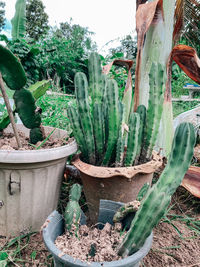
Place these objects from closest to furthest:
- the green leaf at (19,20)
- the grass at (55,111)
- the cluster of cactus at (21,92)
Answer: the cluster of cactus at (21,92), the grass at (55,111), the green leaf at (19,20)

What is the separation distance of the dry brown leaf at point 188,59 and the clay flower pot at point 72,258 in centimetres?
98

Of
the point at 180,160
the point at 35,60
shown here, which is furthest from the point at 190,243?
the point at 35,60

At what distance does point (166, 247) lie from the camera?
3.56 feet

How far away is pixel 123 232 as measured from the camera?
0.88m

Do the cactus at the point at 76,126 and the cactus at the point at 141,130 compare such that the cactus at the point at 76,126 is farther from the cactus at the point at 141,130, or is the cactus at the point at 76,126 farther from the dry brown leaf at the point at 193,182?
the dry brown leaf at the point at 193,182

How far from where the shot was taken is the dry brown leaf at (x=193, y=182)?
1367 millimetres

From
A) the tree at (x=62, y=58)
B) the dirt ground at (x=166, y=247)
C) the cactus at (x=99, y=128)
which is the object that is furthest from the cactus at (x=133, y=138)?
the tree at (x=62, y=58)

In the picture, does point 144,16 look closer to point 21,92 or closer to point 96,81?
point 96,81

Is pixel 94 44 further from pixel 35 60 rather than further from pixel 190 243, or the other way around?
pixel 190 243

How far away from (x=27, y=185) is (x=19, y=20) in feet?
15.0

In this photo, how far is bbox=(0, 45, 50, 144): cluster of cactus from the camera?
1051 mm

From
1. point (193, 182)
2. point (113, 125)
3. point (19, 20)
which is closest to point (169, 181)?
point (113, 125)

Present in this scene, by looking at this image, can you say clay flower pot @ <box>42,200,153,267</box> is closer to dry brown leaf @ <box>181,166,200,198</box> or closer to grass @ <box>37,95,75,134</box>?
dry brown leaf @ <box>181,166,200,198</box>

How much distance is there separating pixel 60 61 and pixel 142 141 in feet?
16.4
